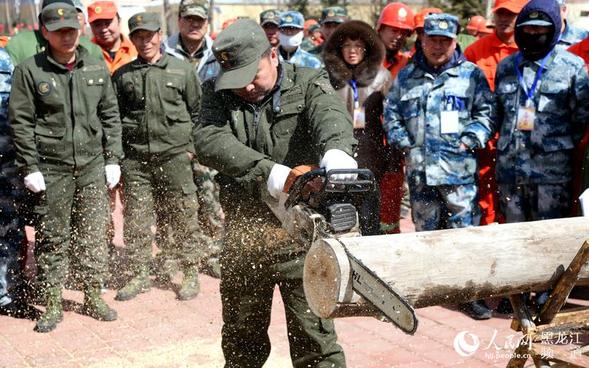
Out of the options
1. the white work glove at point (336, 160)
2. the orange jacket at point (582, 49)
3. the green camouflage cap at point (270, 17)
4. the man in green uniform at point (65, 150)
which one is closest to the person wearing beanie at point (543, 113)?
the orange jacket at point (582, 49)

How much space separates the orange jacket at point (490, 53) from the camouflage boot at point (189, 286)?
306cm

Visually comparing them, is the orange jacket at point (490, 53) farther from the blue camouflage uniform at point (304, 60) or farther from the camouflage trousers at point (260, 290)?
the camouflage trousers at point (260, 290)

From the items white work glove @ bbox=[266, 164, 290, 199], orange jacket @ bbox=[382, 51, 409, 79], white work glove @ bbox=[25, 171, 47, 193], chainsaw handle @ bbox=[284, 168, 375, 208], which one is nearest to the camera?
chainsaw handle @ bbox=[284, 168, 375, 208]

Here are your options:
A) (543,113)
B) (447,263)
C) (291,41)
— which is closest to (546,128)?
(543,113)

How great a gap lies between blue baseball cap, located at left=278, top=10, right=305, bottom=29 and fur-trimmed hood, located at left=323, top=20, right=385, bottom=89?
1.88 metres

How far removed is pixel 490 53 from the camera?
21.3 ft

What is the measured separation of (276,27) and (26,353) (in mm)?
4762

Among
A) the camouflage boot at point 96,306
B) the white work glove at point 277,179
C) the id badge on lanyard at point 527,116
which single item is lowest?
the camouflage boot at point 96,306

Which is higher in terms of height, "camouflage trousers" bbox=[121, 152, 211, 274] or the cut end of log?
the cut end of log

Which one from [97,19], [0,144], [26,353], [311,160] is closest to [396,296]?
[311,160]

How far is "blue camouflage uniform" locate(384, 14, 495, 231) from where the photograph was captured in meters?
5.31

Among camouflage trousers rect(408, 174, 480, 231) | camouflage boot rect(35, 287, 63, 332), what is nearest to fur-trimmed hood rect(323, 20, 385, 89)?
camouflage trousers rect(408, 174, 480, 231)

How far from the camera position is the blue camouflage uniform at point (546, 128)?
496 cm

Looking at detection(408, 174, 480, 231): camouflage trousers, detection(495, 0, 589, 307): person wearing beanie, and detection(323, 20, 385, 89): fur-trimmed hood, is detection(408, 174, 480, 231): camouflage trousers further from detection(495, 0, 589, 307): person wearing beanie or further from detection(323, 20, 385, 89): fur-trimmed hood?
detection(323, 20, 385, 89): fur-trimmed hood
